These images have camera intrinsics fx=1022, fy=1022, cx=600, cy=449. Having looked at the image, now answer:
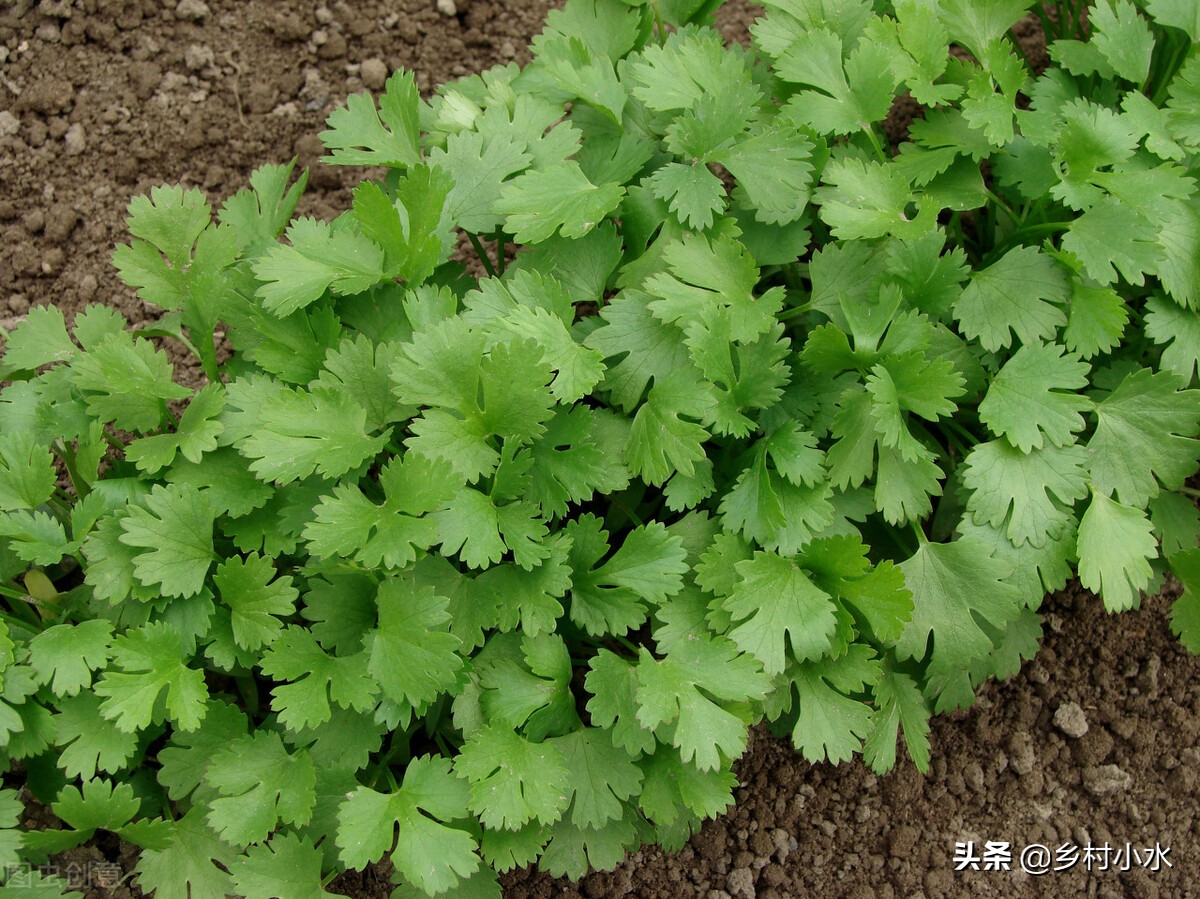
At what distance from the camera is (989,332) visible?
6.28ft

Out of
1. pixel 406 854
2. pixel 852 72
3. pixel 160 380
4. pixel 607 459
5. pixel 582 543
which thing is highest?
pixel 852 72

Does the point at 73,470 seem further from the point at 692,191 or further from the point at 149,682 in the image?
the point at 692,191

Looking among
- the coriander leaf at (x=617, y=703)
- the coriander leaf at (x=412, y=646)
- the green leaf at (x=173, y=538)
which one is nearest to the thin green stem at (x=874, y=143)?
the coriander leaf at (x=617, y=703)

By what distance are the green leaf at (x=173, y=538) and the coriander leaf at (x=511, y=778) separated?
57cm

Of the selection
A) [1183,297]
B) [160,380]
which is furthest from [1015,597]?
[160,380]

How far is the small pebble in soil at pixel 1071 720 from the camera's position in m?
2.22

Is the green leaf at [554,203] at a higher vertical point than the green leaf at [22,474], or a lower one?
higher

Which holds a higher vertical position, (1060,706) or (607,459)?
(607,459)

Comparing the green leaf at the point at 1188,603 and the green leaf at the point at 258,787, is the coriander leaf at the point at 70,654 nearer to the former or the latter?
the green leaf at the point at 258,787

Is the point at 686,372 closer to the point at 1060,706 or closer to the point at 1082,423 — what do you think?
the point at 1082,423

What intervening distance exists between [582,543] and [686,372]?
0.36 m

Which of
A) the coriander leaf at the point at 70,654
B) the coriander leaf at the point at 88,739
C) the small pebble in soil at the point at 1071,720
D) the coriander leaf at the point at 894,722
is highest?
the coriander leaf at the point at 70,654

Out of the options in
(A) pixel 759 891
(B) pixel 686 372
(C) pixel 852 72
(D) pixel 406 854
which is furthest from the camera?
(A) pixel 759 891

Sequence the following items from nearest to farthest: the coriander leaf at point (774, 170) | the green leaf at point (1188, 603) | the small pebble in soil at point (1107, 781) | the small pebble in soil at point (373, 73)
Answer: the coriander leaf at point (774, 170)
the green leaf at point (1188, 603)
the small pebble in soil at point (1107, 781)
the small pebble in soil at point (373, 73)
